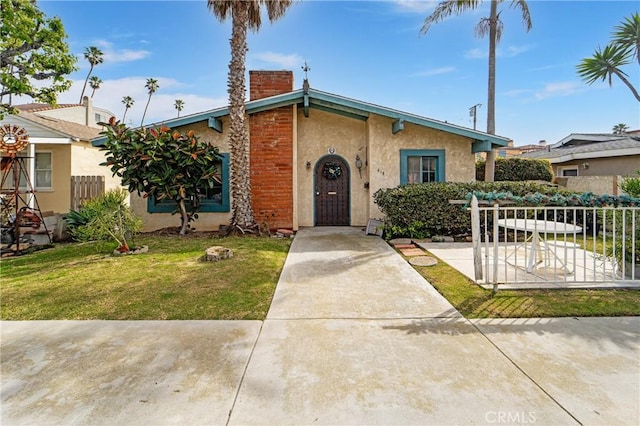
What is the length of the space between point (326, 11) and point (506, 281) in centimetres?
971

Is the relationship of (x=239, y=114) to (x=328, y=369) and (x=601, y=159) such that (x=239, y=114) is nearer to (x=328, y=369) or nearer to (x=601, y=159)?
(x=328, y=369)

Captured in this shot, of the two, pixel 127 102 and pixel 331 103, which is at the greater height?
pixel 127 102

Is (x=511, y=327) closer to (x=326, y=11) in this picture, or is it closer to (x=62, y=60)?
(x=326, y=11)

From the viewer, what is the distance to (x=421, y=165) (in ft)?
34.9

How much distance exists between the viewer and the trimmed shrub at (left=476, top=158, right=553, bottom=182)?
16.0m

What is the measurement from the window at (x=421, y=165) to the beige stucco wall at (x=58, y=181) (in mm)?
13371

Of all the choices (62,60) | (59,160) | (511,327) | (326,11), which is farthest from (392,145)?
(59,160)

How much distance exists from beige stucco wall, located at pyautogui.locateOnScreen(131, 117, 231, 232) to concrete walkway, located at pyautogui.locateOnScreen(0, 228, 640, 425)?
22.4ft

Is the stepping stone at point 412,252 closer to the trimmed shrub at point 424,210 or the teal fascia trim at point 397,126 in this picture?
the trimmed shrub at point 424,210

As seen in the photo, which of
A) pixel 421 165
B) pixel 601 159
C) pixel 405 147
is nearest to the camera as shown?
pixel 405 147

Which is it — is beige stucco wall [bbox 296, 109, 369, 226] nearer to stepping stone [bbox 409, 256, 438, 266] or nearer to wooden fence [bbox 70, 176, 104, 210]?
stepping stone [bbox 409, 256, 438, 266]

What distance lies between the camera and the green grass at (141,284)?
3977mm

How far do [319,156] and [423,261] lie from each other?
5.82m

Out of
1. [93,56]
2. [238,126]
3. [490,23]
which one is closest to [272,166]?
[238,126]
